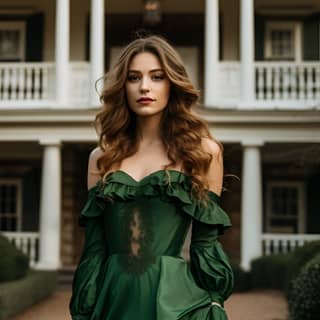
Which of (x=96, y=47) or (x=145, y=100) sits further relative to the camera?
(x=96, y=47)

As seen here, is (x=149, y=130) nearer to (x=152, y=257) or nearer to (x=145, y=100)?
(x=145, y=100)

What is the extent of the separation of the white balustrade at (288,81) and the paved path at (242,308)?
4.09 metres

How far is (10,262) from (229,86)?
6204 mm

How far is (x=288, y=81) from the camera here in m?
16.1

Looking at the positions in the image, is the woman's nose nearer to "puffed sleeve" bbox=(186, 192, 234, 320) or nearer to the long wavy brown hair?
the long wavy brown hair

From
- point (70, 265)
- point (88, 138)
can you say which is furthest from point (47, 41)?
point (70, 265)

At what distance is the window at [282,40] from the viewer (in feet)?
58.9

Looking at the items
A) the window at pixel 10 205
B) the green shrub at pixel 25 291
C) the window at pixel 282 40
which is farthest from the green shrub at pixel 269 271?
the window at pixel 10 205

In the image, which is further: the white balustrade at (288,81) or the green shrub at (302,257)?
the white balustrade at (288,81)

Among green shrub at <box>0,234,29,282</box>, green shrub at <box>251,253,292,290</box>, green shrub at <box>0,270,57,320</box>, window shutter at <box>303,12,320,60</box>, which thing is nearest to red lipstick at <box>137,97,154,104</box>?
green shrub at <box>0,270,57,320</box>

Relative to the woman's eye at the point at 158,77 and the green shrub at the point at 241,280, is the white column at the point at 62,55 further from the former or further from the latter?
the woman's eye at the point at 158,77

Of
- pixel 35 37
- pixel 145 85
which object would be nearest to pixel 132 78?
pixel 145 85

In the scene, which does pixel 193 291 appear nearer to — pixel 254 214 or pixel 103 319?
pixel 103 319

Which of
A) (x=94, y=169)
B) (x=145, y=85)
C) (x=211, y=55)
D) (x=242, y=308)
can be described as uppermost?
(x=211, y=55)
